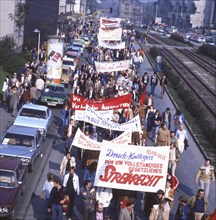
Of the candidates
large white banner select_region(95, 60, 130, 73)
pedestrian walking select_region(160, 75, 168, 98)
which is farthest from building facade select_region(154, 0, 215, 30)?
large white banner select_region(95, 60, 130, 73)

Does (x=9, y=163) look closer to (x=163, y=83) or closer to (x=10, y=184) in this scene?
(x=10, y=184)

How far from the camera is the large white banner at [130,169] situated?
1516cm

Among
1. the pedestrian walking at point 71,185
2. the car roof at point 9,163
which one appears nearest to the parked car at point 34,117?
the car roof at point 9,163

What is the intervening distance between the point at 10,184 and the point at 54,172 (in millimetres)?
4155

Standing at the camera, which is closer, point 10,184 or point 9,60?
point 10,184

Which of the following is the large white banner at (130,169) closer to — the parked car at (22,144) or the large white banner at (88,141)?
the large white banner at (88,141)

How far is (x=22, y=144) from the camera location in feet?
67.1

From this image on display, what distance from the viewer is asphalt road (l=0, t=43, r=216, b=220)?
16.4 m

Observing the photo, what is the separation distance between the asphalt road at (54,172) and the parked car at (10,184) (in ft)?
1.45

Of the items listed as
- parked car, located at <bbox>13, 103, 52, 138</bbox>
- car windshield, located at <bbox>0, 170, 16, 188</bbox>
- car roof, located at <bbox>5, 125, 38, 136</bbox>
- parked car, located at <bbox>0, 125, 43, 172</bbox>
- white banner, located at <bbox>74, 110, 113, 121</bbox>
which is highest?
white banner, located at <bbox>74, 110, 113, 121</bbox>

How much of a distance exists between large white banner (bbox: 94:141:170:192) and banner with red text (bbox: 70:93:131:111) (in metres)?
6.17

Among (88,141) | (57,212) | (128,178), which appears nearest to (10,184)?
(57,212)

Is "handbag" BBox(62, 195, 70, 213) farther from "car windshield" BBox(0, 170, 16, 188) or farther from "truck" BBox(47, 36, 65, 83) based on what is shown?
"truck" BBox(47, 36, 65, 83)

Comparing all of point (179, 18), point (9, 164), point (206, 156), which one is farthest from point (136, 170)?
point (179, 18)
